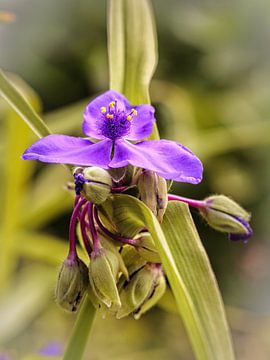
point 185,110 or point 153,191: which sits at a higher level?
point 153,191

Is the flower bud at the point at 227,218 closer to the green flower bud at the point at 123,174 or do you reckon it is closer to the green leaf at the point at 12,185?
the green flower bud at the point at 123,174

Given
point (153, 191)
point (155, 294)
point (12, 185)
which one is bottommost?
point (12, 185)

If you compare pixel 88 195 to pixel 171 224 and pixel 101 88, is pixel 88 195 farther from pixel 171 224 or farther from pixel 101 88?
pixel 101 88

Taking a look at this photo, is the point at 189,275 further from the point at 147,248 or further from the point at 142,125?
the point at 142,125

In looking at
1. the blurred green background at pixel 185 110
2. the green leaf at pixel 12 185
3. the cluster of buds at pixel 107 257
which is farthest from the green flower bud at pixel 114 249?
the blurred green background at pixel 185 110

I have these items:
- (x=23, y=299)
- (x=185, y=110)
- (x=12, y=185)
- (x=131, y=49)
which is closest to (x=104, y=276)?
(x=131, y=49)

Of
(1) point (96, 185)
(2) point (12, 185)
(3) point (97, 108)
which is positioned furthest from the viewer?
(2) point (12, 185)

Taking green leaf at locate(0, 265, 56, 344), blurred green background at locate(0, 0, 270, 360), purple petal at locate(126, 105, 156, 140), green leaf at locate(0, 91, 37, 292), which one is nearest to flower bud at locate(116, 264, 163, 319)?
purple petal at locate(126, 105, 156, 140)
